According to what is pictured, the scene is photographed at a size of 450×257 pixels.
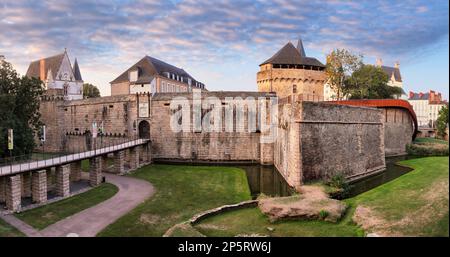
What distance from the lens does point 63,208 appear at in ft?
48.8

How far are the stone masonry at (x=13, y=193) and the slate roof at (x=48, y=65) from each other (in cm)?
3689

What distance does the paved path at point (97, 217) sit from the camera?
11797 millimetres

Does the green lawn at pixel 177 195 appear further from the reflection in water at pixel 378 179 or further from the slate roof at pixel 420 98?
the slate roof at pixel 420 98

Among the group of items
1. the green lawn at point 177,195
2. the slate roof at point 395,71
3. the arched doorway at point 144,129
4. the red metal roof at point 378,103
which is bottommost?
the green lawn at point 177,195

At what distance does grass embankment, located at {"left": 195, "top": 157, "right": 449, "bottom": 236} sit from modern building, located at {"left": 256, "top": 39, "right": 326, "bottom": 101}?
25.3 m

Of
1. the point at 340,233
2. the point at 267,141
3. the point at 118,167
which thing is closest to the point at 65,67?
the point at 118,167

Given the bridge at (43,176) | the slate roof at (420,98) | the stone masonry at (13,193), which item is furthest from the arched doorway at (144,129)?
the slate roof at (420,98)

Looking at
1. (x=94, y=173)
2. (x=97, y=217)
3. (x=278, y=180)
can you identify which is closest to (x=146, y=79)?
(x=94, y=173)

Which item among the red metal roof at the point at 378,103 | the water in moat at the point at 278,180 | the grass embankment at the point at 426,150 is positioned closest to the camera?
the water in moat at the point at 278,180

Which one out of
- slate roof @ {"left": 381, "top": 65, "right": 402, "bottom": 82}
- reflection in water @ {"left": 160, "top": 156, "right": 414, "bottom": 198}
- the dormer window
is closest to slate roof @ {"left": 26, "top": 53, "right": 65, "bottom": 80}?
the dormer window

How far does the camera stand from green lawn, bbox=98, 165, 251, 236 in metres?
12.3

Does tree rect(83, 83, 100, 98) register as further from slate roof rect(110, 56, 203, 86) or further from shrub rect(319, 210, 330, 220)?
shrub rect(319, 210, 330, 220)

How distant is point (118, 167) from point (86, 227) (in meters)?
11.8

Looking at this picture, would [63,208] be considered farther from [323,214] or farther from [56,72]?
[56,72]
